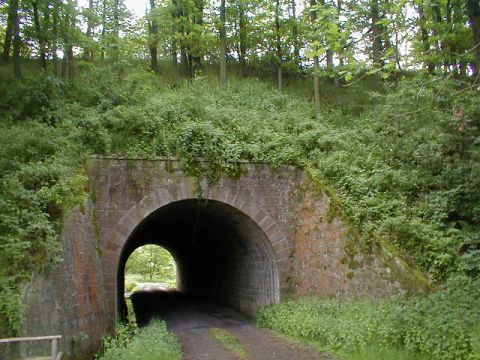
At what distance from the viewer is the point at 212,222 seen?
14867 mm

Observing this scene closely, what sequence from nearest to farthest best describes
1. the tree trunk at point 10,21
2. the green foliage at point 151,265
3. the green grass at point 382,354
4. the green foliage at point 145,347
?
the green grass at point 382,354
the green foliage at point 145,347
the tree trunk at point 10,21
the green foliage at point 151,265

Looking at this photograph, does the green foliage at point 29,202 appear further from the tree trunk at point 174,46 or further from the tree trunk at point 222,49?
the tree trunk at point 174,46

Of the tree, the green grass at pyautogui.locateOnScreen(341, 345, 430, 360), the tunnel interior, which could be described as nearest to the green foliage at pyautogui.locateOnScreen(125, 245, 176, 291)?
the tree

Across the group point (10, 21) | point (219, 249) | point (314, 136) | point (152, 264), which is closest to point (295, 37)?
point (314, 136)

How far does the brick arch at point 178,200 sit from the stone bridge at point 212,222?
0.02 meters

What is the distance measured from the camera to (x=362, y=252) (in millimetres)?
9758

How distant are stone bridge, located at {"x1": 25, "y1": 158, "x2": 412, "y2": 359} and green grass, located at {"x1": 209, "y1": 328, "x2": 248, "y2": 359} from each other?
177 cm

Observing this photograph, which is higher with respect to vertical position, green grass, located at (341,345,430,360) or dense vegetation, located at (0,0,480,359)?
dense vegetation, located at (0,0,480,359)

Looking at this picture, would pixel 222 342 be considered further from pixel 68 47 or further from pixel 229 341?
pixel 68 47

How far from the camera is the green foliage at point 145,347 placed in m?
7.82

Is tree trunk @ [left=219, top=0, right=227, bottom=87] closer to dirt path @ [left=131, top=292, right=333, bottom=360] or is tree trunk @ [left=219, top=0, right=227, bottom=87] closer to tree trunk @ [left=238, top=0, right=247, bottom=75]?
tree trunk @ [left=238, top=0, right=247, bottom=75]

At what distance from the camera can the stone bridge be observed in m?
8.79

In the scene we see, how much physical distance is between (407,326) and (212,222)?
8552 mm

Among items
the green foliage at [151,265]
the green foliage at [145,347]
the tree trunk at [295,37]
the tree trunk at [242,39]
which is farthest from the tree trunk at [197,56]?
the green foliage at [151,265]
